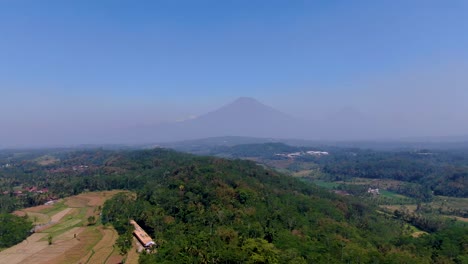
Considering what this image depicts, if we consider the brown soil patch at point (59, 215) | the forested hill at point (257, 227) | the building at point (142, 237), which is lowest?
the brown soil patch at point (59, 215)

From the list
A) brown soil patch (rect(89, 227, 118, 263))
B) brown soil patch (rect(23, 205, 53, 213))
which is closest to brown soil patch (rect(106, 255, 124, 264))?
brown soil patch (rect(89, 227, 118, 263))

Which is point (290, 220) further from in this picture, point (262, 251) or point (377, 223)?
point (377, 223)

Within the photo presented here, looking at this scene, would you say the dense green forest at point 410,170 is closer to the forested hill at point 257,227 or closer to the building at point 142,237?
the forested hill at point 257,227

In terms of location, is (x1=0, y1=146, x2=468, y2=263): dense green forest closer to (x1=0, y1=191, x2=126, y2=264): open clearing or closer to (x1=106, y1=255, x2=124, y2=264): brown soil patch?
(x1=106, y1=255, x2=124, y2=264): brown soil patch

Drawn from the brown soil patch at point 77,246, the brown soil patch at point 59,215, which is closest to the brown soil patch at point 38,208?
the brown soil patch at point 59,215

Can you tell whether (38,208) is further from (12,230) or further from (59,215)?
(12,230)
